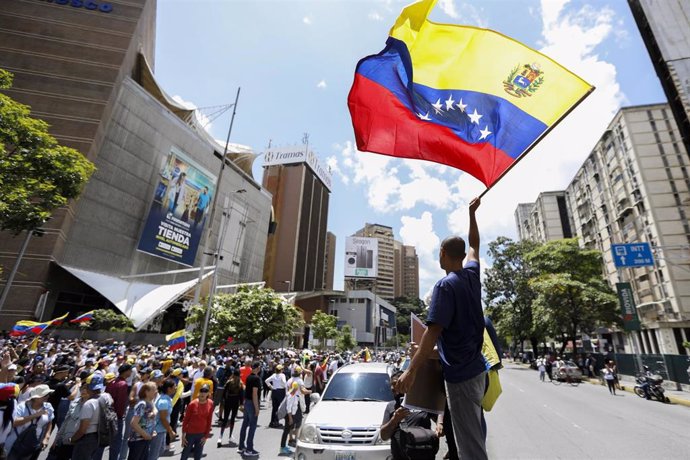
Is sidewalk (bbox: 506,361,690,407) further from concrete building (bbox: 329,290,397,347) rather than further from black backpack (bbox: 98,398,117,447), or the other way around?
concrete building (bbox: 329,290,397,347)

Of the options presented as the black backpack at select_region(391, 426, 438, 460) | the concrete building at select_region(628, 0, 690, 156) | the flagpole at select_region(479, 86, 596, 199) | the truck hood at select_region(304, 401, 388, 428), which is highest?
the concrete building at select_region(628, 0, 690, 156)

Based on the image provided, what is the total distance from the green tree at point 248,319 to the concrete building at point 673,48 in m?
29.1

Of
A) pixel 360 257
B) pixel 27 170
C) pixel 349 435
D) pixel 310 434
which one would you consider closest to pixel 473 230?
pixel 349 435

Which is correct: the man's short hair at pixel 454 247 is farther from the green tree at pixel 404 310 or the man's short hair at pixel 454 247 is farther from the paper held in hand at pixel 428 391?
the green tree at pixel 404 310

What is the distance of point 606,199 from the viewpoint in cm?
4600

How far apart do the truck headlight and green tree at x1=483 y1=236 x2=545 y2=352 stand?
148 ft

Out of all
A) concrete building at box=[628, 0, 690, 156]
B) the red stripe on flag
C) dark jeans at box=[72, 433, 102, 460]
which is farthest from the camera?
concrete building at box=[628, 0, 690, 156]

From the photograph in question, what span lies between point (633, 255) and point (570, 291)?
1223 centimetres

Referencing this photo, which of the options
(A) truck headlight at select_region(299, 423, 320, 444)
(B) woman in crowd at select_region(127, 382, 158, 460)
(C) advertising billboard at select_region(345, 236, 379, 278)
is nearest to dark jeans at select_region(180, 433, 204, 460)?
(B) woman in crowd at select_region(127, 382, 158, 460)

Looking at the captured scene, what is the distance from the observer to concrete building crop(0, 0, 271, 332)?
2809 centimetres

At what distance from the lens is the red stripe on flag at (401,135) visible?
4047mm

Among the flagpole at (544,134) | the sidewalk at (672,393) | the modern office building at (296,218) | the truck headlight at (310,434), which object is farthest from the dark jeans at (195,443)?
the modern office building at (296,218)

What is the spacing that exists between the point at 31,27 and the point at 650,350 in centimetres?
7002

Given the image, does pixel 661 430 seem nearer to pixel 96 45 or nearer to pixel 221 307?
pixel 221 307
